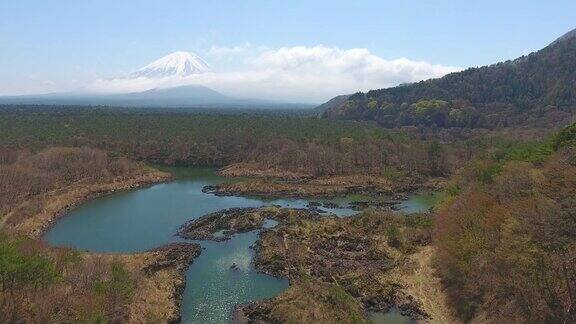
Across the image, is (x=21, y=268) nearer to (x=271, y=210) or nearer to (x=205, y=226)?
(x=205, y=226)

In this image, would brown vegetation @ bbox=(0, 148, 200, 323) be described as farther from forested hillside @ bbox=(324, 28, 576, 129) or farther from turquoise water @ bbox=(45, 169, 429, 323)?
forested hillside @ bbox=(324, 28, 576, 129)

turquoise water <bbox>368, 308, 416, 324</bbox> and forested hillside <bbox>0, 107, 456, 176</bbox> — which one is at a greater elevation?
forested hillside <bbox>0, 107, 456, 176</bbox>

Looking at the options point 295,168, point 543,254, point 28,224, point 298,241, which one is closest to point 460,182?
point 298,241

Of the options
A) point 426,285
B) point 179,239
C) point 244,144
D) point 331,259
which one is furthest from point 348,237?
point 244,144

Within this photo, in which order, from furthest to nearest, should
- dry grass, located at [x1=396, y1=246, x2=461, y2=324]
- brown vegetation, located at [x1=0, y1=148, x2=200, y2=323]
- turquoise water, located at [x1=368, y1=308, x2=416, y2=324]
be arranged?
dry grass, located at [x1=396, y1=246, x2=461, y2=324]
turquoise water, located at [x1=368, y1=308, x2=416, y2=324]
brown vegetation, located at [x1=0, y1=148, x2=200, y2=323]

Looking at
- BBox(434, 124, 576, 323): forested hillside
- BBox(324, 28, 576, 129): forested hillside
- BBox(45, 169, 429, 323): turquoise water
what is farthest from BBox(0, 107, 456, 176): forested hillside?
BBox(434, 124, 576, 323): forested hillside
